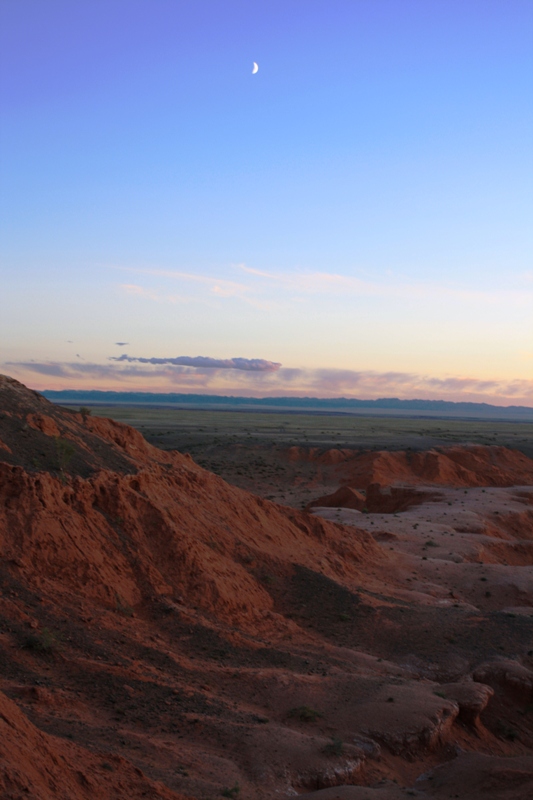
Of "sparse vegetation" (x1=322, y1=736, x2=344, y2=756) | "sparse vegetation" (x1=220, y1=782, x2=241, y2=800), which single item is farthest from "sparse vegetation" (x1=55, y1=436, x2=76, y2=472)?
"sparse vegetation" (x1=220, y1=782, x2=241, y2=800)

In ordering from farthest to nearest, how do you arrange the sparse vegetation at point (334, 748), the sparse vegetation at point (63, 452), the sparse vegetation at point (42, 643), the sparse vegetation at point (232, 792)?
the sparse vegetation at point (63, 452) → the sparse vegetation at point (42, 643) → the sparse vegetation at point (334, 748) → the sparse vegetation at point (232, 792)

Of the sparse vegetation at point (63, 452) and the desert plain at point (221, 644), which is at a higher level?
the sparse vegetation at point (63, 452)

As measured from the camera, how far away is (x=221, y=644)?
13.1m

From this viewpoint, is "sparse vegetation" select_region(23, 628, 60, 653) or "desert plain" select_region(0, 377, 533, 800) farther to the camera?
"sparse vegetation" select_region(23, 628, 60, 653)

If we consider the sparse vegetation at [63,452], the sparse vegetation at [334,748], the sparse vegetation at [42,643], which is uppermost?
the sparse vegetation at [63,452]

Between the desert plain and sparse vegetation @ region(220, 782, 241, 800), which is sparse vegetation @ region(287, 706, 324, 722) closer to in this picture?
the desert plain

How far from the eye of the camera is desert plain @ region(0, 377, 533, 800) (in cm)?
878

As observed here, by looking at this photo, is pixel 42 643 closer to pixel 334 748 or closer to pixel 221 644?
pixel 221 644

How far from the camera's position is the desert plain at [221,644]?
878 cm

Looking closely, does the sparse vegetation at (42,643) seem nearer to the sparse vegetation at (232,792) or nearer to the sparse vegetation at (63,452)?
the sparse vegetation at (232,792)

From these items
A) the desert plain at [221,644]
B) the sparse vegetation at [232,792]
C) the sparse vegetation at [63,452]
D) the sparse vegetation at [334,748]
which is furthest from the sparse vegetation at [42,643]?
the sparse vegetation at [63,452]

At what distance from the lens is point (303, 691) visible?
11.6 meters

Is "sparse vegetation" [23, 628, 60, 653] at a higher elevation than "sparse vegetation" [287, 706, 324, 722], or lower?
higher

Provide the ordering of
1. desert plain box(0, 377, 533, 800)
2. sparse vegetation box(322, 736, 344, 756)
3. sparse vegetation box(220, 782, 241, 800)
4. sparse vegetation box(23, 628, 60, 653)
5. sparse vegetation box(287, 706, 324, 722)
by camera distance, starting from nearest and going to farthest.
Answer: sparse vegetation box(220, 782, 241, 800) → desert plain box(0, 377, 533, 800) → sparse vegetation box(322, 736, 344, 756) → sparse vegetation box(23, 628, 60, 653) → sparse vegetation box(287, 706, 324, 722)
